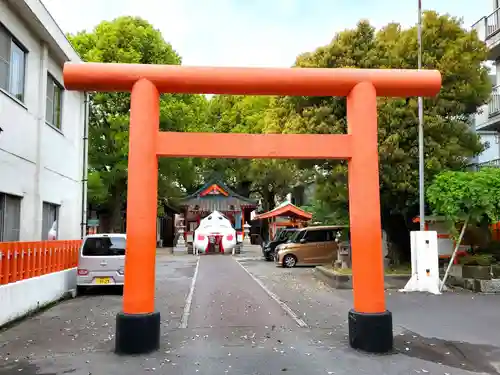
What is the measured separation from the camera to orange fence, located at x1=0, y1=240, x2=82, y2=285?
28.1 feet

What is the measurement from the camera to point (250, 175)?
39625 millimetres

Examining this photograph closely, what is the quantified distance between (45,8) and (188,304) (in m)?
8.03

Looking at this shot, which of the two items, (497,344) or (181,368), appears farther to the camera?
(497,344)

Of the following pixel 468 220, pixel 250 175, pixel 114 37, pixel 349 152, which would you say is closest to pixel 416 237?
pixel 468 220

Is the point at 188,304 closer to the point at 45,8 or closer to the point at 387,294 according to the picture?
the point at 387,294

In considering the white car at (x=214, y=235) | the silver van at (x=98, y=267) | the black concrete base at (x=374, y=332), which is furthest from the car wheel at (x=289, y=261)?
→ the black concrete base at (x=374, y=332)

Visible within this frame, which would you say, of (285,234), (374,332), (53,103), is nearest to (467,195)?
(374,332)

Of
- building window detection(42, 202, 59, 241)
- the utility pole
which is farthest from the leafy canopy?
building window detection(42, 202, 59, 241)

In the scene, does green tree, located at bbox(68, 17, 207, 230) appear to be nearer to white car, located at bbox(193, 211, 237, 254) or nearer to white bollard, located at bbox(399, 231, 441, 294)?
white car, located at bbox(193, 211, 237, 254)

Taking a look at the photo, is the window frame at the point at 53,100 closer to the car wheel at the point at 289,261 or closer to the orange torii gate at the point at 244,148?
the orange torii gate at the point at 244,148

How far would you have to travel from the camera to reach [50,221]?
13.4 metres

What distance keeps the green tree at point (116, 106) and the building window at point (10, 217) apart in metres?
13.4

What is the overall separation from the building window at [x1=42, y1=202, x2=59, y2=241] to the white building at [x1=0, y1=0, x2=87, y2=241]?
0.03 meters

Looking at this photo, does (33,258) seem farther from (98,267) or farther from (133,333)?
(133,333)
